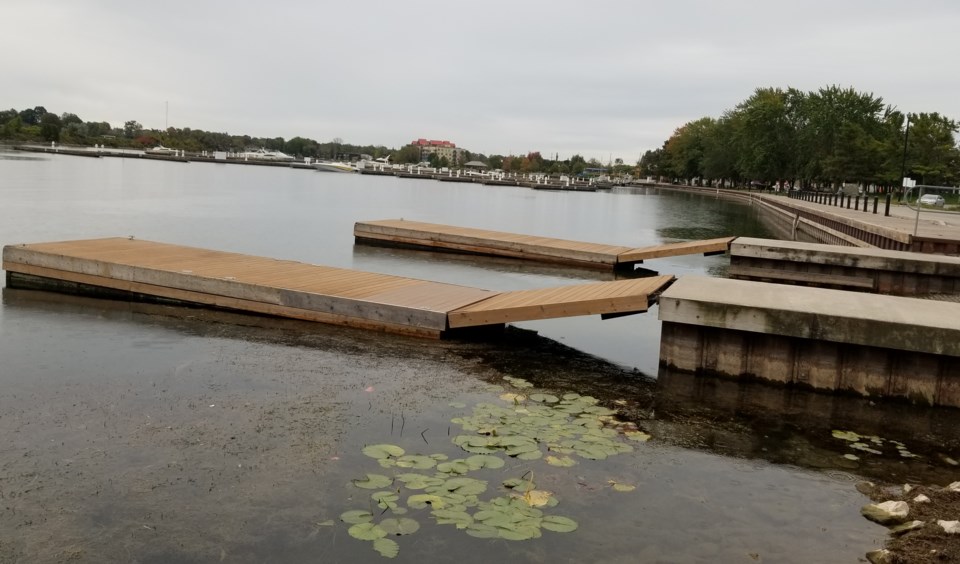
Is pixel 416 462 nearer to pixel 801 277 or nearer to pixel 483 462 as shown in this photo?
pixel 483 462

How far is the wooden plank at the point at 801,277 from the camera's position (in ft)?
59.8

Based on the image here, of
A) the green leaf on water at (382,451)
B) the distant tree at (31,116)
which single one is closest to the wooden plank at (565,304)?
the green leaf on water at (382,451)

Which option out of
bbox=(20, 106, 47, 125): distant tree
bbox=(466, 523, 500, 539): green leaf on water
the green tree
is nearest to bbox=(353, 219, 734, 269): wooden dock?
bbox=(466, 523, 500, 539): green leaf on water

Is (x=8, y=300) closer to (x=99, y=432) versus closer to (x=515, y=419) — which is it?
(x=99, y=432)

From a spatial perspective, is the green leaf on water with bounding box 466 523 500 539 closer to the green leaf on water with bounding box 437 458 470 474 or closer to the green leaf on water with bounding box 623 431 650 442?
the green leaf on water with bounding box 437 458 470 474

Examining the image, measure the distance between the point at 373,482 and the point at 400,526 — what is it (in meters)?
0.79

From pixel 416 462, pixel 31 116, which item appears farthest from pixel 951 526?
pixel 31 116

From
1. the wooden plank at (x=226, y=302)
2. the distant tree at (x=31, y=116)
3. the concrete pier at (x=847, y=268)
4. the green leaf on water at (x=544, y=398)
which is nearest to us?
the green leaf on water at (x=544, y=398)

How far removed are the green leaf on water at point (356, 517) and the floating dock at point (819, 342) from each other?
5.12 m

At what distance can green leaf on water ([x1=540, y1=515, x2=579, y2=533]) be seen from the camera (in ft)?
18.5

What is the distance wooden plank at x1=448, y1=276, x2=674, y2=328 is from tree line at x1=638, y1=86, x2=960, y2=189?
4986 cm

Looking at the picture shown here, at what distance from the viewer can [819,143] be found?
9694cm

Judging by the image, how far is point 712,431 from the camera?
8.14m

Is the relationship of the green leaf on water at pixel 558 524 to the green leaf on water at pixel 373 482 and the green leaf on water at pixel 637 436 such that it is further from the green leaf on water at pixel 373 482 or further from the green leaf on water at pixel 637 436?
the green leaf on water at pixel 637 436
